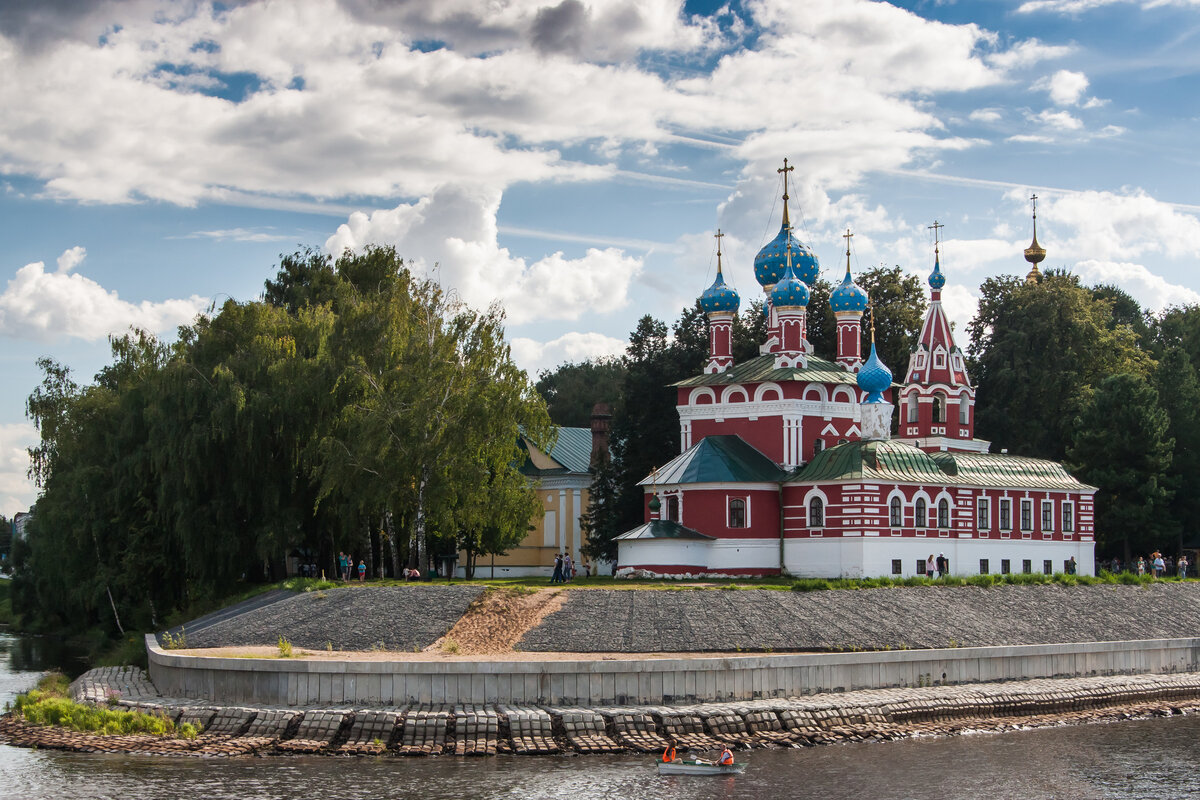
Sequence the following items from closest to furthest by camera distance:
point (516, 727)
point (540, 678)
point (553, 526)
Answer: point (516, 727)
point (540, 678)
point (553, 526)

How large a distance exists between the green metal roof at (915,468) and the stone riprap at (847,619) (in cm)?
627

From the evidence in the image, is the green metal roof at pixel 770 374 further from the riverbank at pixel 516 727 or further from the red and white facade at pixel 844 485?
the riverbank at pixel 516 727

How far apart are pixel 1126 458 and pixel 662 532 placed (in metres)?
23.7

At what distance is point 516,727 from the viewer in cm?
2475

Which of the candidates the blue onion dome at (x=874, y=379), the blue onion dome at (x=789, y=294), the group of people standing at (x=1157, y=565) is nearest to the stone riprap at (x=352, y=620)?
the blue onion dome at (x=874, y=379)

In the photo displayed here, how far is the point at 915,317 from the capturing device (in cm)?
6241

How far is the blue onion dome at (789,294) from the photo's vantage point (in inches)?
→ 1955

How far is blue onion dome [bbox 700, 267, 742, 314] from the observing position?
173 feet

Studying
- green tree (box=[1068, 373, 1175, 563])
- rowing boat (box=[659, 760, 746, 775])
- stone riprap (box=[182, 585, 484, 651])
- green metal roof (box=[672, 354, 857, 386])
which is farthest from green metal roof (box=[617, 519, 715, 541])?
rowing boat (box=[659, 760, 746, 775])

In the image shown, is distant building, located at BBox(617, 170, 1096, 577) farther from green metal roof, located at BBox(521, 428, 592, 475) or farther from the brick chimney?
green metal roof, located at BBox(521, 428, 592, 475)

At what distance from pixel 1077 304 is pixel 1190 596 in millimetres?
22734

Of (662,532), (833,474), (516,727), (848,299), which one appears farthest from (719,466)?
(516,727)

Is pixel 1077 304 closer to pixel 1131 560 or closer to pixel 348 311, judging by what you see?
pixel 1131 560

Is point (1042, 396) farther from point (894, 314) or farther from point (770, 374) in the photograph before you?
point (770, 374)
